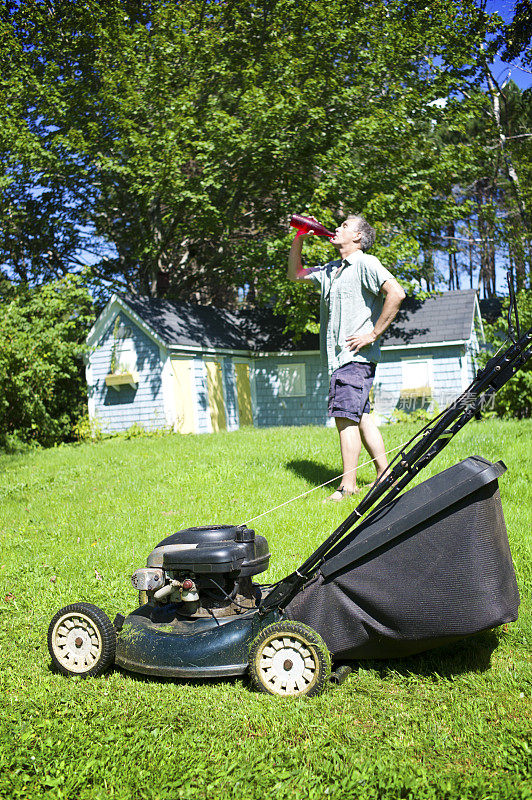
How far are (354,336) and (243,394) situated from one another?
49.7 feet

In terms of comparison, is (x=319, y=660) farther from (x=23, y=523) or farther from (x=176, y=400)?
(x=176, y=400)

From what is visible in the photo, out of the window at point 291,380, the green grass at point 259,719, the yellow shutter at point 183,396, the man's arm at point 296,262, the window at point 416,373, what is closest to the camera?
the green grass at point 259,719

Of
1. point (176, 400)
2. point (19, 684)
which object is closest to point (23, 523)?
point (19, 684)

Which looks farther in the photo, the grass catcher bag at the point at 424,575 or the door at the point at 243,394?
the door at the point at 243,394

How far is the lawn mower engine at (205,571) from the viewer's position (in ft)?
9.83

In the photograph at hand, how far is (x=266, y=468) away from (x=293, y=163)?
1244 cm

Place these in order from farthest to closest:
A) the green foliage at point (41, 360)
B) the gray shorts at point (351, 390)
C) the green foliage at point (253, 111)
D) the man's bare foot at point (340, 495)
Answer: the green foliage at point (253, 111), the green foliage at point (41, 360), the man's bare foot at point (340, 495), the gray shorts at point (351, 390)

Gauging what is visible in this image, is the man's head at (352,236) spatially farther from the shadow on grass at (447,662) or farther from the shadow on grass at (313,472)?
the shadow on grass at (447,662)

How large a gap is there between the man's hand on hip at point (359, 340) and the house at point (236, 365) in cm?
1181

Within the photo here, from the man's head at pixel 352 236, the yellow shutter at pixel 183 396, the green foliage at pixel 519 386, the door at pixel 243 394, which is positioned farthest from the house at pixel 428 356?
the man's head at pixel 352 236

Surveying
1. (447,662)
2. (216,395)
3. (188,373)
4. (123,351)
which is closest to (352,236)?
(447,662)

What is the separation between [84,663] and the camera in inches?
128

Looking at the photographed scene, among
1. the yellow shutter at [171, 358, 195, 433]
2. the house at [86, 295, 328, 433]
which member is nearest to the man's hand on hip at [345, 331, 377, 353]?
the house at [86, 295, 328, 433]

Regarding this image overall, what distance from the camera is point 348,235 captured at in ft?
16.0
